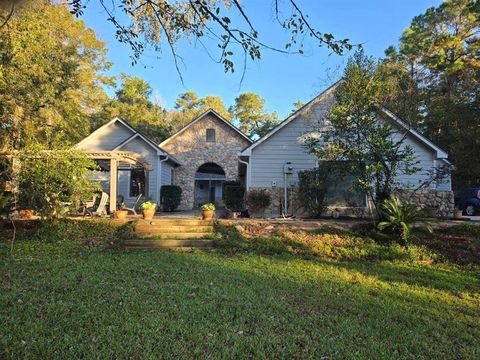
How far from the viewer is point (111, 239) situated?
9.85m

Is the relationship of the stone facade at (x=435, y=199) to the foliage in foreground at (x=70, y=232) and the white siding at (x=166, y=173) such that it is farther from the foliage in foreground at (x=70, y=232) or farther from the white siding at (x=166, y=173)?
the white siding at (x=166, y=173)

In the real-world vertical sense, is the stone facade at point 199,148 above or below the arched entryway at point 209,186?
above

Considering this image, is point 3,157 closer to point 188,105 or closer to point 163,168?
point 163,168

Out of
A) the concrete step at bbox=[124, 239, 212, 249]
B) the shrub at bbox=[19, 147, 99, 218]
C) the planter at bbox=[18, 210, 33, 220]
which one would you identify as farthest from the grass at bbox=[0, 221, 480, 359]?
the planter at bbox=[18, 210, 33, 220]

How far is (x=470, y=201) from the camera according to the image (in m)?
16.2

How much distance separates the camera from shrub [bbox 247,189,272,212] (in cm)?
1351

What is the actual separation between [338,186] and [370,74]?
4.47 metres

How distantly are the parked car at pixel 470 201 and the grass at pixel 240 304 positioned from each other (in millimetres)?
8898

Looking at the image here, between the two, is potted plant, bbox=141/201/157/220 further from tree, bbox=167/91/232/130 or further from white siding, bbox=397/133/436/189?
tree, bbox=167/91/232/130

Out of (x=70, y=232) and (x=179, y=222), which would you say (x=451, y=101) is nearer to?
(x=179, y=222)

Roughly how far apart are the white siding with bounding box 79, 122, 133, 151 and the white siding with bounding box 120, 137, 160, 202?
6.17ft

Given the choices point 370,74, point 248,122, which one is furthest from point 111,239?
point 248,122

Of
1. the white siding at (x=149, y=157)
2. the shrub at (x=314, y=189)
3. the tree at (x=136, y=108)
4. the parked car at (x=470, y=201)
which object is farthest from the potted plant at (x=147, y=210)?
the tree at (x=136, y=108)

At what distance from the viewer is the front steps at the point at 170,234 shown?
9.38 meters
